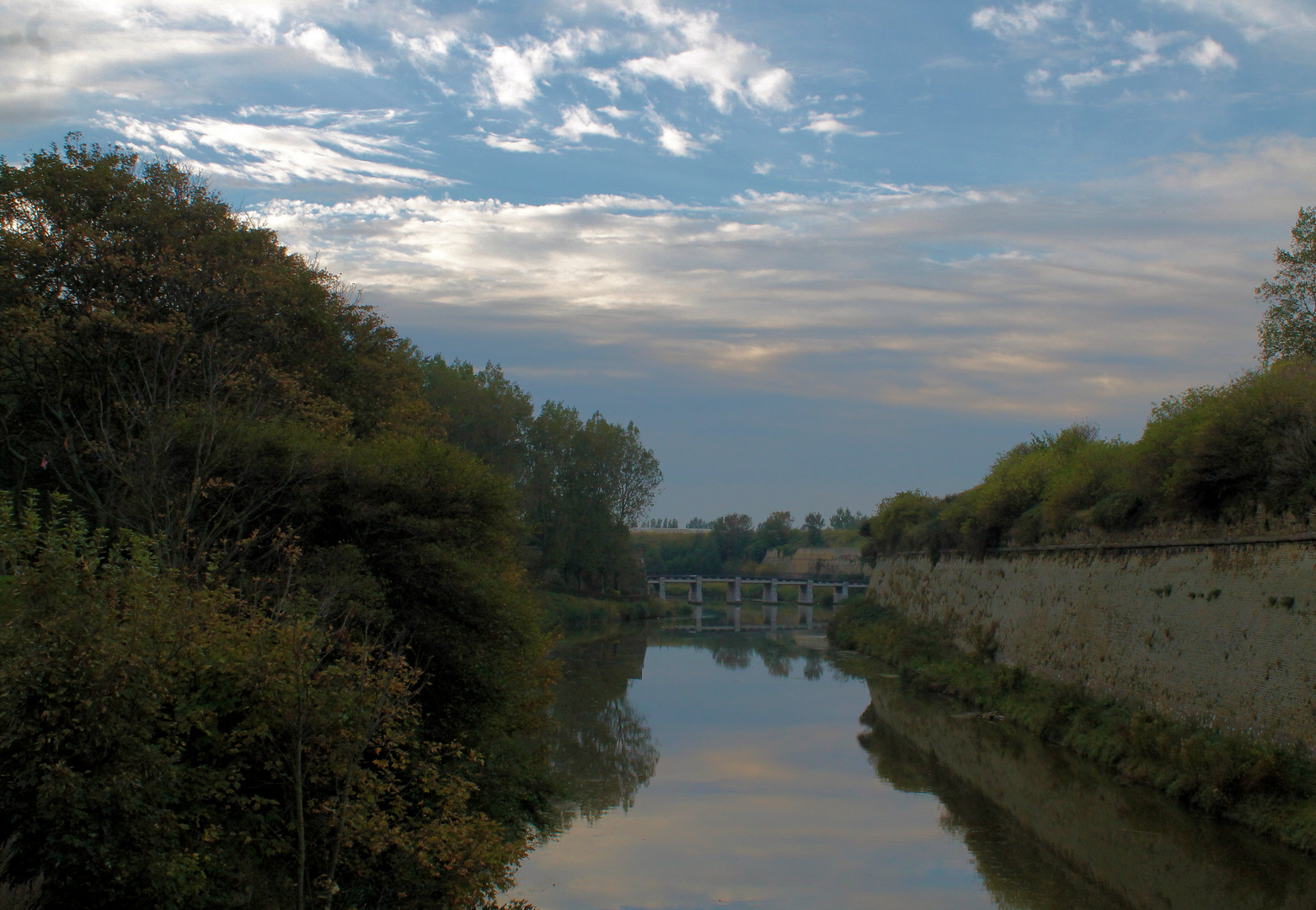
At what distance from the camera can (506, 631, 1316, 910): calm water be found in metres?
13.2

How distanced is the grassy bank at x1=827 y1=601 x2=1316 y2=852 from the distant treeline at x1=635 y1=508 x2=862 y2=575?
8272 centimetres

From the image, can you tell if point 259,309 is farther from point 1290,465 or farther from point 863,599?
point 863,599

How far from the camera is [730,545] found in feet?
394

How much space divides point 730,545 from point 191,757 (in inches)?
4468

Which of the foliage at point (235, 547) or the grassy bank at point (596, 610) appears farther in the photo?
the grassy bank at point (596, 610)

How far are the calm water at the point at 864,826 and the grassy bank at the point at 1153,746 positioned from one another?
14.8 inches

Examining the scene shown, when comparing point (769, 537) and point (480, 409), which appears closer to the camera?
point (480, 409)

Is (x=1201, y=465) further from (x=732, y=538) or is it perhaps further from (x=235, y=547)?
(x=732, y=538)

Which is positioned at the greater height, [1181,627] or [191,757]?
[191,757]

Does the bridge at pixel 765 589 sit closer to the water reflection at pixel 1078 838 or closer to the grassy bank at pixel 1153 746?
the grassy bank at pixel 1153 746

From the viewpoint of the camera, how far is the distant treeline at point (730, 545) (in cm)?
11600

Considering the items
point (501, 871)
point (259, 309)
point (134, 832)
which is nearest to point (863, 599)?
point (259, 309)

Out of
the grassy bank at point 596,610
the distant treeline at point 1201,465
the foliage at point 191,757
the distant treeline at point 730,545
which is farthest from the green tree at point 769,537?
the foliage at point 191,757

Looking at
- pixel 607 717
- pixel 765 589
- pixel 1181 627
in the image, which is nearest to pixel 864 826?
pixel 1181 627
